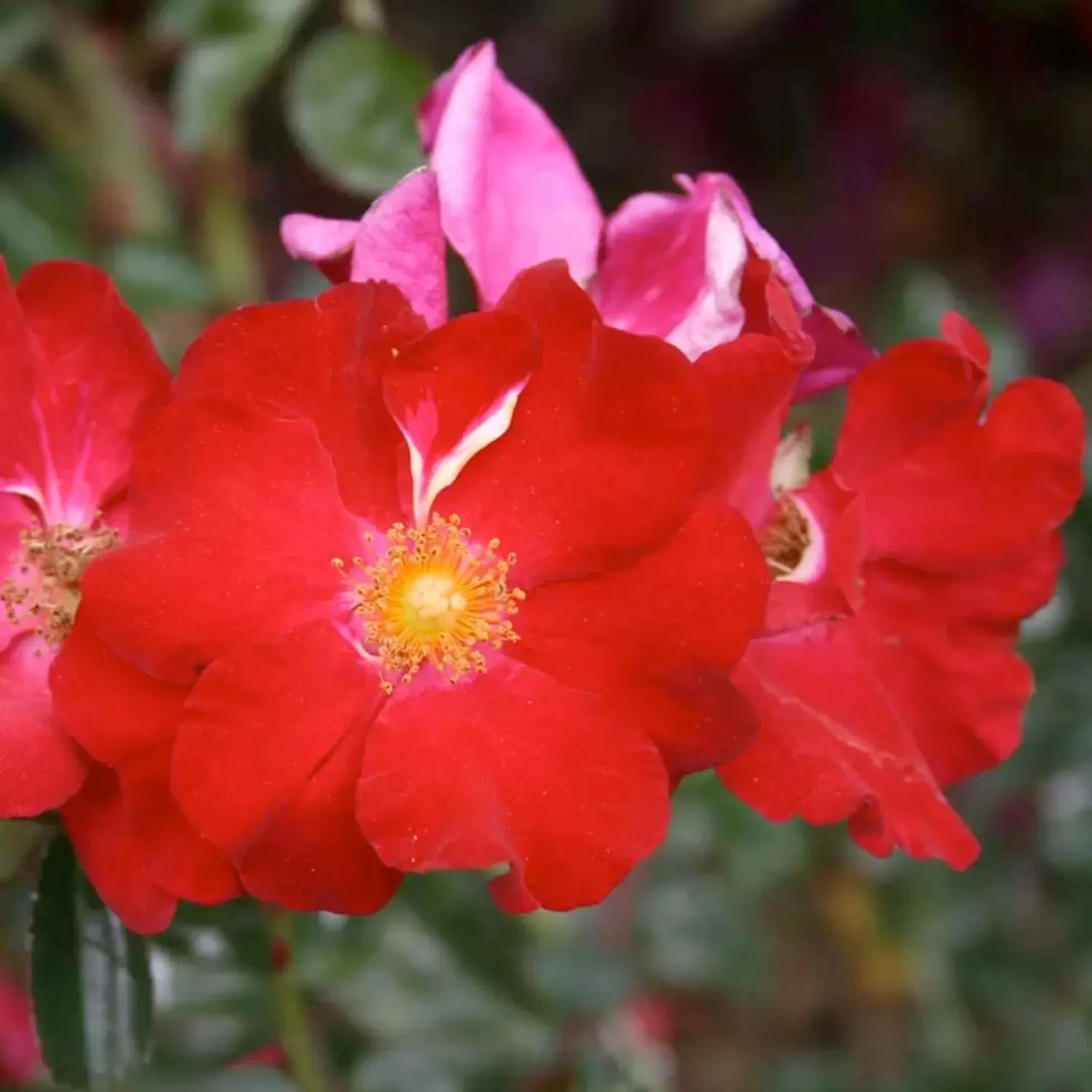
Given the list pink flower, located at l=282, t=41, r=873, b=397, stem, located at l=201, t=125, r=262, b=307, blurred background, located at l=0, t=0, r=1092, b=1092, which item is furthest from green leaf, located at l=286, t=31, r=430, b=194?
stem, located at l=201, t=125, r=262, b=307

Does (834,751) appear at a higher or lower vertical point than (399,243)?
lower

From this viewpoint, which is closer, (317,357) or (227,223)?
(317,357)

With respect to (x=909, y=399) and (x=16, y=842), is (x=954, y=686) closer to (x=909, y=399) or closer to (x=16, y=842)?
(x=909, y=399)

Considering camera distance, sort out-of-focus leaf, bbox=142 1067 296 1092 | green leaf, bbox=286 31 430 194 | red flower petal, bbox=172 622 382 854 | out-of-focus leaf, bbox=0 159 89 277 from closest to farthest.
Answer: red flower petal, bbox=172 622 382 854 → green leaf, bbox=286 31 430 194 → out-of-focus leaf, bbox=142 1067 296 1092 → out-of-focus leaf, bbox=0 159 89 277

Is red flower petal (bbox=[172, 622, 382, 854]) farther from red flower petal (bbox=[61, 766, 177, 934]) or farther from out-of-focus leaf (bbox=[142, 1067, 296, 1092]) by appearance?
out-of-focus leaf (bbox=[142, 1067, 296, 1092])

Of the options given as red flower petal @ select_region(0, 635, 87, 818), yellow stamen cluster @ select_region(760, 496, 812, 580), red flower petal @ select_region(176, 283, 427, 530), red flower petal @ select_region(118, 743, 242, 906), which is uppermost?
red flower petal @ select_region(176, 283, 427, 530)

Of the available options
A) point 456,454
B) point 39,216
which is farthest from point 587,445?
point 39,216

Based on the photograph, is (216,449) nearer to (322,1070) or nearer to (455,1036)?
(322,1070)

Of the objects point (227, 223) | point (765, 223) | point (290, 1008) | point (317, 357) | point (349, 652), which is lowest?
point (765, 223)
